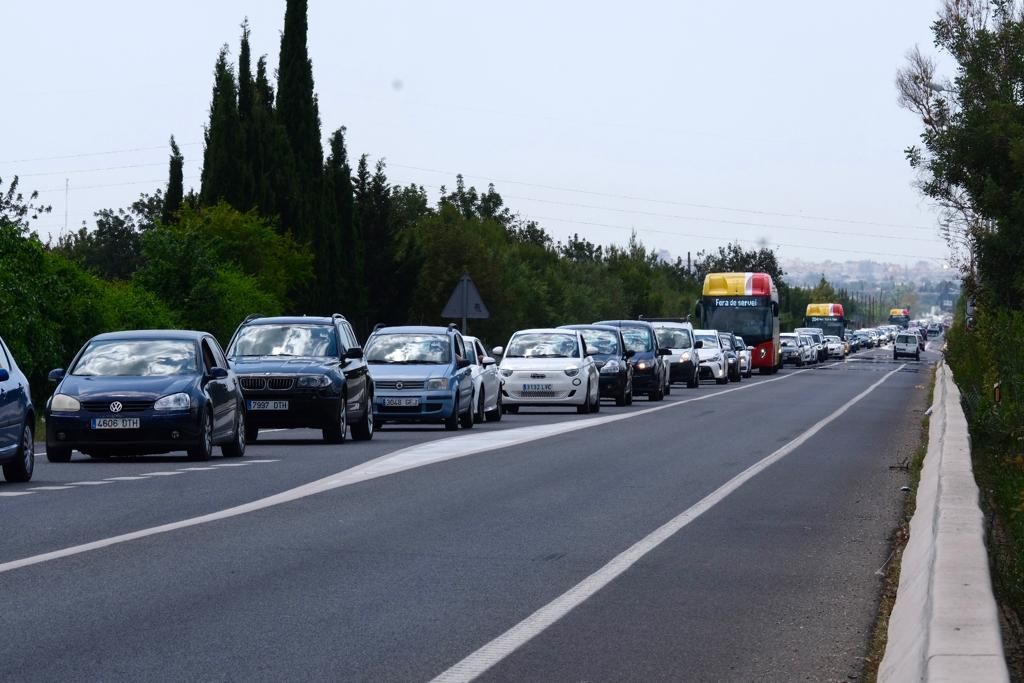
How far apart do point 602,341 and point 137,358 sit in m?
21.2

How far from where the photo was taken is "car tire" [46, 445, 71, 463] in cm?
2150

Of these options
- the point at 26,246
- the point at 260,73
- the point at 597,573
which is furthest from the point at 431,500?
the point at 260,73

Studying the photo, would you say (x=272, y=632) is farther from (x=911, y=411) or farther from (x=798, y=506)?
(x=911, y=411)

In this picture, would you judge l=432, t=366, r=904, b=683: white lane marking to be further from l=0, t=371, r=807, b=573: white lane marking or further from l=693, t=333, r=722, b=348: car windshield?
l=693, t=333, r=722, b=348: car windshield

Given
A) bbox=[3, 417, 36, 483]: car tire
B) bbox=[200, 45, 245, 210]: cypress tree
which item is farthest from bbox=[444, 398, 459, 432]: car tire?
bbox=[200, 45, 245, 210]: cypress tree

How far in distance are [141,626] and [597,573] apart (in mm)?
3211

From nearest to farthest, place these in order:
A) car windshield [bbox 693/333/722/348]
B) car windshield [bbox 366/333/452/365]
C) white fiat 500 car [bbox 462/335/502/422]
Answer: car windshield [bbox 366/333/452/365]
white fiat 500 car [bbox 462/335/502/422]
car windshield [bbox 693/333/722/348]

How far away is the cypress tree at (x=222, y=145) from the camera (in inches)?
2598

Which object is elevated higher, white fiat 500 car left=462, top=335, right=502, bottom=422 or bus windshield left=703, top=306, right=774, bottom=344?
bus windshield left=703, top=306, right=774, bottom=344

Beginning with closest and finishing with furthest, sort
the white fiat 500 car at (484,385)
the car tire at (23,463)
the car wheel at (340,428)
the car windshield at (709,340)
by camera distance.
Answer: the car tire at (23,463) < the car wheel at (340,428) < the white fiat 500 car at (484,385) < the car windshield at (709,340)

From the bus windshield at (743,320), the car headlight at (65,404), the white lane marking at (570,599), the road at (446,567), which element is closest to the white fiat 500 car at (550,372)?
the road at (446,567)

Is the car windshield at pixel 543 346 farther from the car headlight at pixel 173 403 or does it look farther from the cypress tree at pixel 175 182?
the cypress tree at pixel 175 182

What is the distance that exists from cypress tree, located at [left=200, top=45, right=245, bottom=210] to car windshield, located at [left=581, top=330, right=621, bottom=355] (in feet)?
82.9

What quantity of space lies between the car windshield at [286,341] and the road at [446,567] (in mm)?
3988
